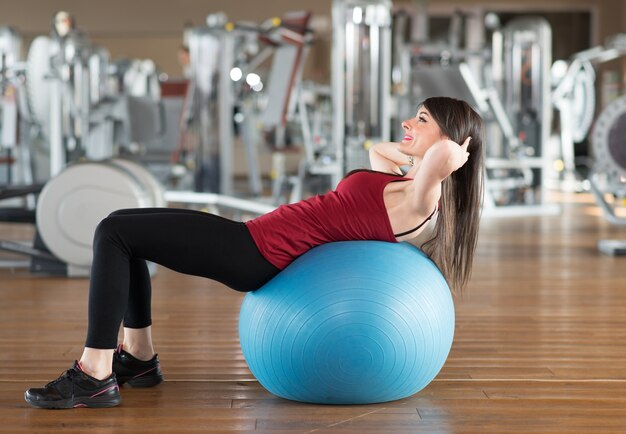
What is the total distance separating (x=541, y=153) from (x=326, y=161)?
233 centimetres

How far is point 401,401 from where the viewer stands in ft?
8.07

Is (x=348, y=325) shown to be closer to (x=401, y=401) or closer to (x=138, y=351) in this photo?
(x=401, y=401)

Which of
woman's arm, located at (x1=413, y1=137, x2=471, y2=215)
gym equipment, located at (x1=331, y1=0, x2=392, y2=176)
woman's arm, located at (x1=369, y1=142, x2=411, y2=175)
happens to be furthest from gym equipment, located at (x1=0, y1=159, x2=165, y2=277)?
gym equipment, located at (x1=331, y1=0, x2=392, y2=176)

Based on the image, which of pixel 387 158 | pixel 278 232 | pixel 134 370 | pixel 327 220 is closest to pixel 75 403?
pixel 134 370

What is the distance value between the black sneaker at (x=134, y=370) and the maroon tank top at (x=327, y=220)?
480mm

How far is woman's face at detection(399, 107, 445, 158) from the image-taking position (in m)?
2.39

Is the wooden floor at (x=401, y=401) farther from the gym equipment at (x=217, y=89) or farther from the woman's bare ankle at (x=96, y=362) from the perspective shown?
the gym equipment at (x=217, y=89)

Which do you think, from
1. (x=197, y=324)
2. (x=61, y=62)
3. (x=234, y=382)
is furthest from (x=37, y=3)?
(x=234, y=382)

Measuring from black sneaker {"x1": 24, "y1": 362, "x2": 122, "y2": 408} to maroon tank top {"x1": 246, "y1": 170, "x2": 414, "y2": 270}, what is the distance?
1.67 ft

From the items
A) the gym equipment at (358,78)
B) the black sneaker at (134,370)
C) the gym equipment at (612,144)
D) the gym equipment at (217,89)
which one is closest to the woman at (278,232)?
the black sneaker at (134,370)

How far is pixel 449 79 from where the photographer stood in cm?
819

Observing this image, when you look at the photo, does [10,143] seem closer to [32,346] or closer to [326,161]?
Result: [326,161]

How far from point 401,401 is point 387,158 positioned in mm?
644

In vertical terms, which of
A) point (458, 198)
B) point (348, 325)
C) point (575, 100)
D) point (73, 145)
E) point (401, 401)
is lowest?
point (401, 401)
